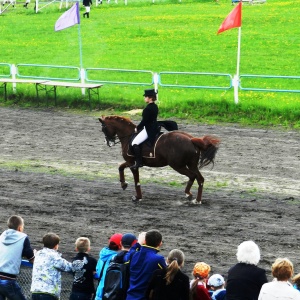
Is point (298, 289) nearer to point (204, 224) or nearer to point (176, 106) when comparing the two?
point (204, 224)

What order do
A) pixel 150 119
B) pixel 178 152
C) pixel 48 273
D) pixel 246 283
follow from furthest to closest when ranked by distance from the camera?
pixel 150 119, pixel 178 152, pixel 48 273, pixel 246 283

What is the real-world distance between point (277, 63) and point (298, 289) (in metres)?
26.9

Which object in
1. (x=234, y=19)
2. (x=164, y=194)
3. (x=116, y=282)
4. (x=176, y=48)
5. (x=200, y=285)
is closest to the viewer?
(x=200, y=285)

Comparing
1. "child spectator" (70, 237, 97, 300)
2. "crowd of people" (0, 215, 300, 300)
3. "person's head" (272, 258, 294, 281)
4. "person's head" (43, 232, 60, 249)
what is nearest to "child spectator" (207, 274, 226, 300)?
"crowd of people" (0, 215, 300, 300)

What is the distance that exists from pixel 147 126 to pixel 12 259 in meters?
7.42

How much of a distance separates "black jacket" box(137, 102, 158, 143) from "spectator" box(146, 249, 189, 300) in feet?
26.6

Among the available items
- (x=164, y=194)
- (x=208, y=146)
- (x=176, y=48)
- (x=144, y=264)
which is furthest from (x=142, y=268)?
(x=176, y=48)

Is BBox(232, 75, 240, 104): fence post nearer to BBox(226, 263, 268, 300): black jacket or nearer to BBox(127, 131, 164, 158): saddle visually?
BBox(127, 131, 164, 158): saddle

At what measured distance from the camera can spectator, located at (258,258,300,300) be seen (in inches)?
331

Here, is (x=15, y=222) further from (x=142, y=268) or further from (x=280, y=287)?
(x=280, y=287)

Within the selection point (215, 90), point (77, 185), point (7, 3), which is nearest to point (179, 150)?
point (77, 185)

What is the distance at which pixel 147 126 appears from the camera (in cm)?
1714

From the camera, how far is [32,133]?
24172 mm

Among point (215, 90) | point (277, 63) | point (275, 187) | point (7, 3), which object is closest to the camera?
point (275, 187)
